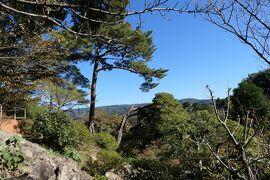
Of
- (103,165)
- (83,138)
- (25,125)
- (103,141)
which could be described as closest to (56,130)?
(83,138)

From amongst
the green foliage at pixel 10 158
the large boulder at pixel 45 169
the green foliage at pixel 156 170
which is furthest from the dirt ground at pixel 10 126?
the green foliage at pixel 10 158

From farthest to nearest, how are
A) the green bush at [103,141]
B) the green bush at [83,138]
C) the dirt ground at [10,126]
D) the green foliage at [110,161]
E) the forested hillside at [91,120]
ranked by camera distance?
1. the dirt ground at [10,126]
2. the green bush at [103,141]
3. the green bush at [83,138]
4. the green foliage at [110,161]
5. the forested hillside at [91,120]

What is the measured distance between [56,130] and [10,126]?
21.0ft

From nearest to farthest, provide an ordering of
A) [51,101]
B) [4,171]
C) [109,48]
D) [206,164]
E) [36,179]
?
[36,179]
[4,171]
[206,164]
[109,48]
[51,101]

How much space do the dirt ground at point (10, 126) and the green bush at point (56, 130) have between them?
16.2 ft

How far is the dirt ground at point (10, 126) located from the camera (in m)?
20.5

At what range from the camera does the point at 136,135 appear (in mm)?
25719

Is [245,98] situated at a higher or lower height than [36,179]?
higher

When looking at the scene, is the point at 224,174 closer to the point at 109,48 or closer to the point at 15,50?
the point at 15,50

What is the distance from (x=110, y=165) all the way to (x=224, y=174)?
195 inches

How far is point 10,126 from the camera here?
2080 centimetres

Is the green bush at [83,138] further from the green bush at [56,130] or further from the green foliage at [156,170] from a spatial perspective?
the green foliage at [156,170]

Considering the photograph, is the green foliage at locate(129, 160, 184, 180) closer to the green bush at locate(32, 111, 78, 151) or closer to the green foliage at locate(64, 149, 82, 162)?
the green foliage at locate(64, 149, 82, 162)

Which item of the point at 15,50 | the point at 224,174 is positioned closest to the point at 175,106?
the point at 15,50
